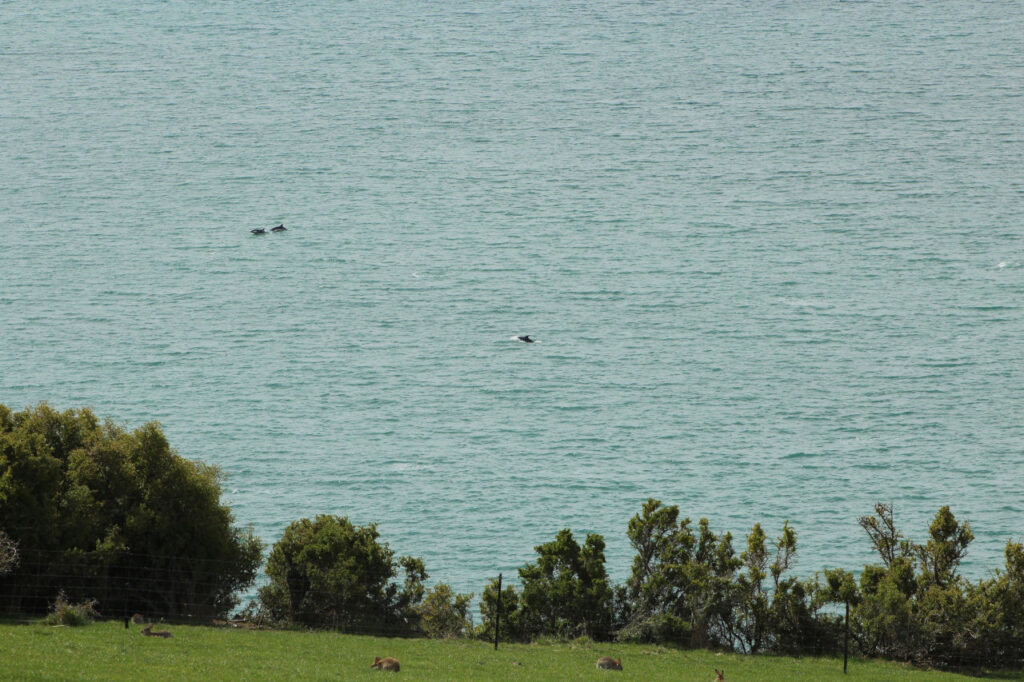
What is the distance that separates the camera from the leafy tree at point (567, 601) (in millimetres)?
48688

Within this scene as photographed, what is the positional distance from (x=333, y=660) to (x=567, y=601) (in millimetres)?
12962

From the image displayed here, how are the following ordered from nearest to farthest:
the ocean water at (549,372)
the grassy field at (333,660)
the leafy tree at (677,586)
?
the grassy field at (333,660) → the leafy tree at (677,586) → the ocean water at (549,372)

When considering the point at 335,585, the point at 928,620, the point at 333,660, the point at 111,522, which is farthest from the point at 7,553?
the point at 928,620

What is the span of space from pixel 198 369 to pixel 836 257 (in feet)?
307

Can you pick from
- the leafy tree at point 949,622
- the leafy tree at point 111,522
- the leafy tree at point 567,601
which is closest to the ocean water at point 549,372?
the leafy tree at point 567,601

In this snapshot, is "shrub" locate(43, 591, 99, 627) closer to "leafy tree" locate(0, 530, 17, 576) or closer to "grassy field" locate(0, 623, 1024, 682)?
"grassy field" locate(0, 623, 1024, 682)

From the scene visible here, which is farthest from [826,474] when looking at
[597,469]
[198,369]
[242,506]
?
[198,369]

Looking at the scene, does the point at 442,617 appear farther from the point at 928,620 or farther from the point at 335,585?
the point at 928,620

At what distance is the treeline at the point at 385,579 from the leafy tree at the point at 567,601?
0.05m

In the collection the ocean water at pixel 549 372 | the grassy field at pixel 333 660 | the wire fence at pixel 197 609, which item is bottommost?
the grassy field at pixel 333 660

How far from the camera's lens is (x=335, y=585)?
48.3 meters

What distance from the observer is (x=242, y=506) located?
102875mm

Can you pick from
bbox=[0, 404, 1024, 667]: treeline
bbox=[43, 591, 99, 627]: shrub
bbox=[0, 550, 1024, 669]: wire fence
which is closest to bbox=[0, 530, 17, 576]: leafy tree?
bbox=[0, 550, 1024, 669]: wire fence

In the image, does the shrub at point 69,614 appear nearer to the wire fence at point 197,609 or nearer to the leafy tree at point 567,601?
the wire fence at point 197,609
